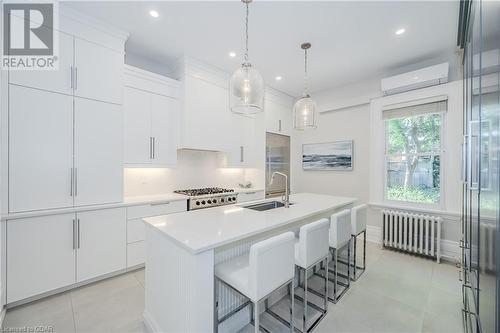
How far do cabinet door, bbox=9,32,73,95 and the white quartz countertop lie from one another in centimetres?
175

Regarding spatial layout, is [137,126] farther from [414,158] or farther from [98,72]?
[414,158]

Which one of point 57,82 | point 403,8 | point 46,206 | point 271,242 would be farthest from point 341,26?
point 46,206

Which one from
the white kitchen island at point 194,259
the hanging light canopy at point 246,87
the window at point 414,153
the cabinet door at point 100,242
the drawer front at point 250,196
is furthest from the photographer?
the drawer front at point 250,196

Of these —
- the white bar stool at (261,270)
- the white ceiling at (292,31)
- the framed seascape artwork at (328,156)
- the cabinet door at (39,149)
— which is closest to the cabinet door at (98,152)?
the cabinet door at (39,149)

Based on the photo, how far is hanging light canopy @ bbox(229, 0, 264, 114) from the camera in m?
1.92

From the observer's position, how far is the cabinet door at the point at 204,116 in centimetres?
326

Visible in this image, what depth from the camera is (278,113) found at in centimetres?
462

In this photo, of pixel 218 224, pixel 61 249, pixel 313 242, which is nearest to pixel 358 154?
pixel 313 242

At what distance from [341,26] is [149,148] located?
2885 mm

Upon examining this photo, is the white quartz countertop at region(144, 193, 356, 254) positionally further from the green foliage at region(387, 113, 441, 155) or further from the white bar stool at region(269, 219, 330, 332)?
the green foliage at region(387, 113, 441, 155)

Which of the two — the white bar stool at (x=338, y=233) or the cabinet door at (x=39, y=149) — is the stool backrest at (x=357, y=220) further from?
the cabinet door at (x=39, y=149)

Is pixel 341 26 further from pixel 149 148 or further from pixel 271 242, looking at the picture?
pixel 149 148

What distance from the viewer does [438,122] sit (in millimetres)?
3223

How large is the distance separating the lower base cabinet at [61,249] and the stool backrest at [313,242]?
2.13 metres
